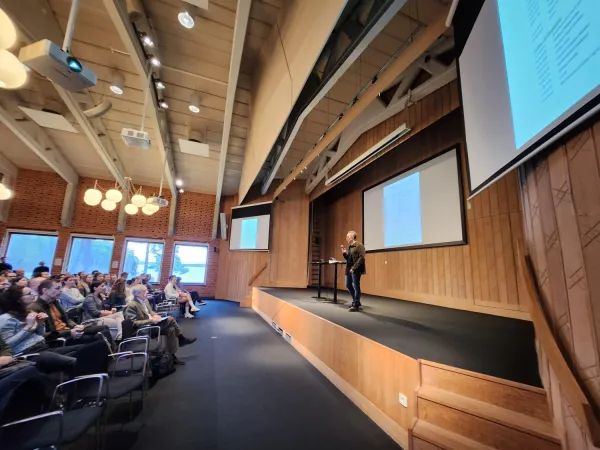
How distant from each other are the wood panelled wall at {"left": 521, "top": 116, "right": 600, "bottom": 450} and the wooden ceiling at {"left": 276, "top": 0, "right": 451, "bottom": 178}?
2367 millimetres

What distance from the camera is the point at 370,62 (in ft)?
12.4

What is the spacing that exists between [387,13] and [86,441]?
408 cm

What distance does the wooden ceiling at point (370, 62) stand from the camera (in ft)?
10.2

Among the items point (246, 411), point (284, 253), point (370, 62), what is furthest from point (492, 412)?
point (284, 253)

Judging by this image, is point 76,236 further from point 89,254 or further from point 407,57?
point 407,57

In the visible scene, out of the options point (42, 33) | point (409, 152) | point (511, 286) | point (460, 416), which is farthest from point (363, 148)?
point (42, 33)

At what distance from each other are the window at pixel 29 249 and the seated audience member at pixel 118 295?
19.6ft

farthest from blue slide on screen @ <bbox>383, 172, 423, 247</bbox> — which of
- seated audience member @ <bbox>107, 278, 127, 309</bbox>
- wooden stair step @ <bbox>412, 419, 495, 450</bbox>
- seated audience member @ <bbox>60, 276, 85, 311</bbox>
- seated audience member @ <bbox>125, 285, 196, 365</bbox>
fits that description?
seated audience member @ <bbox>60, 276, 85, 311</bbox>

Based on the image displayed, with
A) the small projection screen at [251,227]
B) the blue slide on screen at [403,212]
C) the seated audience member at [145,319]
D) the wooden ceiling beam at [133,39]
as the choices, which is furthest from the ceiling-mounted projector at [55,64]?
the small projection screen at [251,227]

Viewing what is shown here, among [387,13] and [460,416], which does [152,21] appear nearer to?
[387,13]

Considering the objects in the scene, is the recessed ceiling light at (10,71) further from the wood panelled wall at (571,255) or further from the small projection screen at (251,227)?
the small projection screen at (251,227)

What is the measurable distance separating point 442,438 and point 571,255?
4.30ft

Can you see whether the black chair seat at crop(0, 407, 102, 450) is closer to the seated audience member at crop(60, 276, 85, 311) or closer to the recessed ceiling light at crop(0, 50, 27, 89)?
the recessed ceiling light at crop(0, 50, 27, 89)

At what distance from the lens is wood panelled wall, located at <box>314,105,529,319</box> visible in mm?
3730
